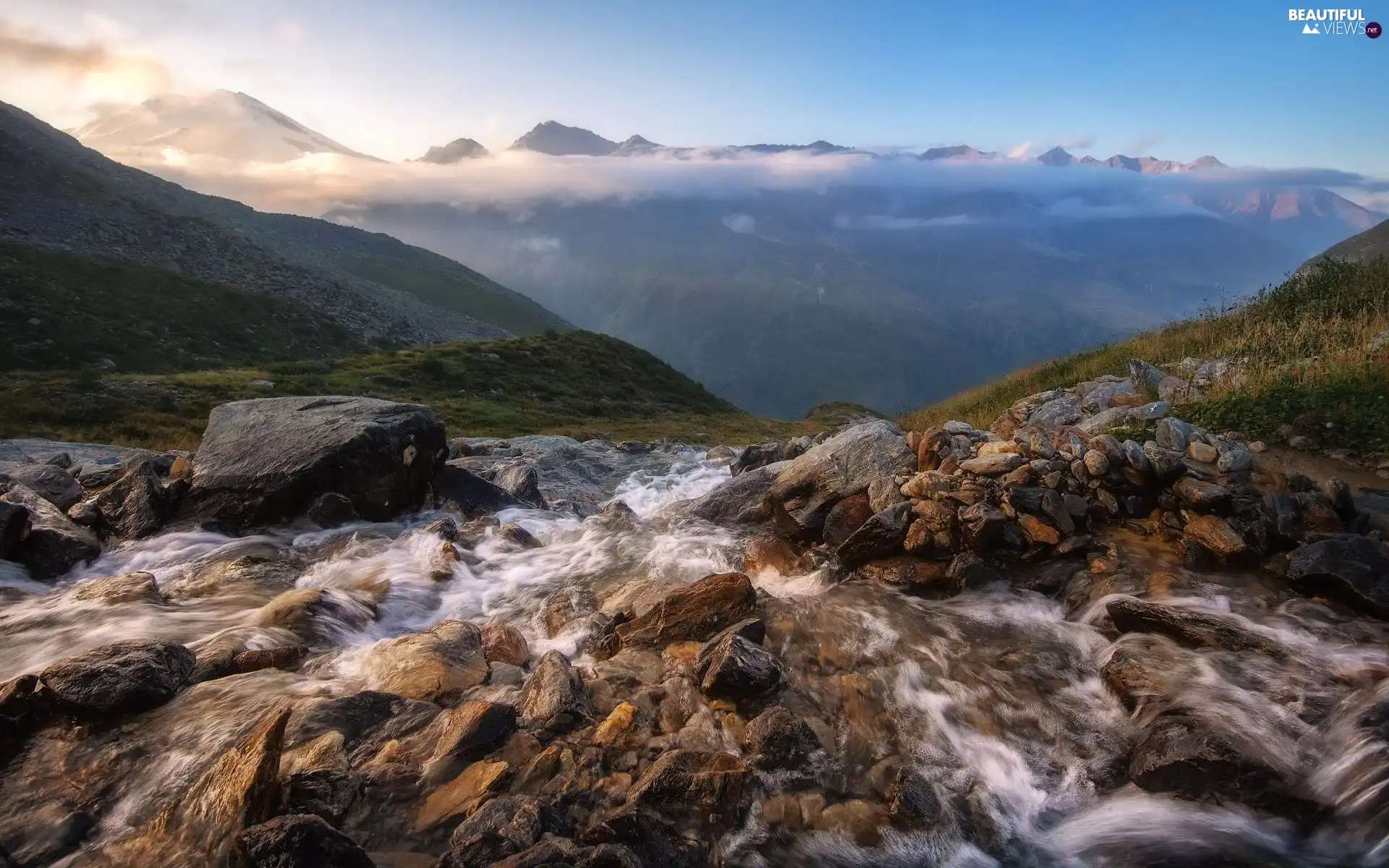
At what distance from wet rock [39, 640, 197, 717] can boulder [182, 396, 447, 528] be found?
8.58 m

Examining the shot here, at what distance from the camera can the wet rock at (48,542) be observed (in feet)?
43.2

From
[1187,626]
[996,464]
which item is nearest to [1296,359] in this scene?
[996,464]

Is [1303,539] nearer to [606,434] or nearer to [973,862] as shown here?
[973,862]

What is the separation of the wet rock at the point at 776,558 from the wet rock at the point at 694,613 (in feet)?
6.17

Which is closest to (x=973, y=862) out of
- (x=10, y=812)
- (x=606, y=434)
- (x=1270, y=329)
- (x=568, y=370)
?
(x=10, y=812)

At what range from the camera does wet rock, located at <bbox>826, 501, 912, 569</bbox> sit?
12.1 m

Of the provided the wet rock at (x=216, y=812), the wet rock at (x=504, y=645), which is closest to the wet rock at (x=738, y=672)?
the wet rock at (x=504, y=645)

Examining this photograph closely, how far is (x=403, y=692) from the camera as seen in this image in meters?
8.43

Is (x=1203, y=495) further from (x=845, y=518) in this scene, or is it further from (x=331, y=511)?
(x=331, y=511)

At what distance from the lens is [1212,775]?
21.7ft

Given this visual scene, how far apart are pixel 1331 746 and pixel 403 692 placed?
10520 mm

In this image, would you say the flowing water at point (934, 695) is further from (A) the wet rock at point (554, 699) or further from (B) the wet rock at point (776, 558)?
(A) the wet rock at point (554, 699)

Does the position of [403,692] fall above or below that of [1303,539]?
below

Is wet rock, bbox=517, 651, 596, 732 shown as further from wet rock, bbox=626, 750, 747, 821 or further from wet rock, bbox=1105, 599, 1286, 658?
wet rock, bbox=1105, 599, 1286, 658
